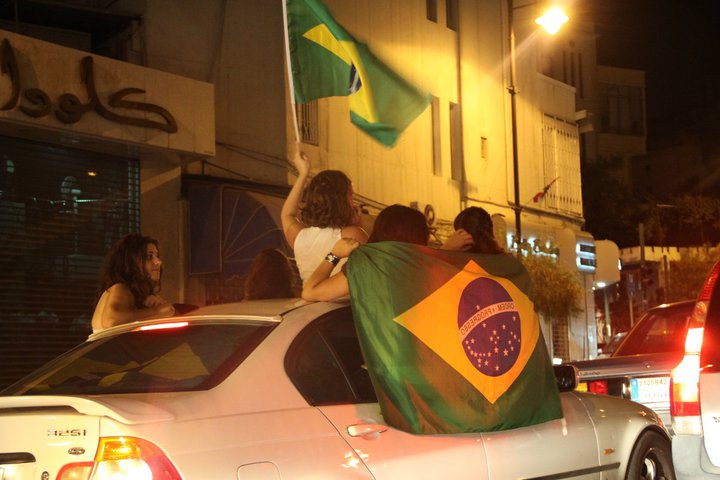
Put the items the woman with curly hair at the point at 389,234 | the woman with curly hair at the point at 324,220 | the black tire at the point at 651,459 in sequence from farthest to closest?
1. the black tire at the point at 651,459
2. the woman with curly hair at the point at 324,220
3. the woman with curly hair at the point at 389,234

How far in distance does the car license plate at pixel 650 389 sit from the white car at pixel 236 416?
2.26 m

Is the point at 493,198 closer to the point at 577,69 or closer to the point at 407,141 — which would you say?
the point at 407,141

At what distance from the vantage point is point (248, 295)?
6211 mm

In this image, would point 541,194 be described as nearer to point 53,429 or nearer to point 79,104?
point 79,104

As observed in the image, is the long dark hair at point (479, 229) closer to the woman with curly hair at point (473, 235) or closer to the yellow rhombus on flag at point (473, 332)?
the woman with curly hair at point (473, 235)

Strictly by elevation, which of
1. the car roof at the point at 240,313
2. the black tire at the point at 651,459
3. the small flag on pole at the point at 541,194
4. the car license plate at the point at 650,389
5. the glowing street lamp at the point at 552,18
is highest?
the glowing street lamp at the point at 552,18

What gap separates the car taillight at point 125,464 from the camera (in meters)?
3.49

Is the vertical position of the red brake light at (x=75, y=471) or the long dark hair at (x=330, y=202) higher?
the long dark hair at (x=330, y=202)

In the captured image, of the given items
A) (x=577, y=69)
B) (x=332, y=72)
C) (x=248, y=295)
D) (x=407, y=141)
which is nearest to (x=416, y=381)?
(x=248, y=295)

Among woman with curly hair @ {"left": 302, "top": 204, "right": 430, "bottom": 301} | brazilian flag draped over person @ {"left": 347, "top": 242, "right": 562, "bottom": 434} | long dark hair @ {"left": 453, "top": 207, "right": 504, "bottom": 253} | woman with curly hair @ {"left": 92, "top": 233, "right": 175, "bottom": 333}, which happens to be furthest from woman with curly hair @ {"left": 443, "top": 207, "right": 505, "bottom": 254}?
woman with curly hair @ {"left": 92, "top": 233, "right": 175, "bottom": 333}

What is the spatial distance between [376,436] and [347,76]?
334 centimetres

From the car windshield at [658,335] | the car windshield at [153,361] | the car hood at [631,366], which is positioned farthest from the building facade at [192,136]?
the car windshield at [153,361]

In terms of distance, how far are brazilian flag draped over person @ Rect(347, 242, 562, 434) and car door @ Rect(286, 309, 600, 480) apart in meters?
0.07

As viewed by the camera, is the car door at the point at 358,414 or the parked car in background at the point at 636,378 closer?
the car door at the point at 358,414
